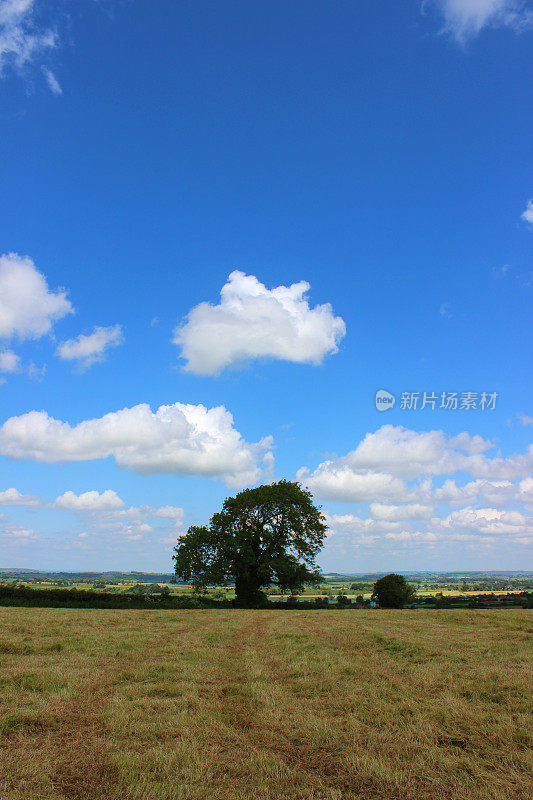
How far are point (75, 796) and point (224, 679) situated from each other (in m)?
6.78

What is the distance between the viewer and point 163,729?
318 inches

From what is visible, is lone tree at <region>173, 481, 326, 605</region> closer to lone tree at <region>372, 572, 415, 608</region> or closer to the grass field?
lone tree at <region>372, 572, 415, 608</region>

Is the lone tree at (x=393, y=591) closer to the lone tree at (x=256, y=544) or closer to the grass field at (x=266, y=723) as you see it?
the lone tree at (x=256, y=544)

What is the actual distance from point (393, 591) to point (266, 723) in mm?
44131

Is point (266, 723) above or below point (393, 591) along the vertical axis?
above

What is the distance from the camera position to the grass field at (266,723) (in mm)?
6180

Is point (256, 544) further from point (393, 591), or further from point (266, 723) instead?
point (266, 723)

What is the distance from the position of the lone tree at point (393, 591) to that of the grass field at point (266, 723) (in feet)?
112

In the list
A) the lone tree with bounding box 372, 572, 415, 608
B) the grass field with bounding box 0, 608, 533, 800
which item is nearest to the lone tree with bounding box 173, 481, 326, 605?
the lone tree with bounding box 372, 572, 415, 608

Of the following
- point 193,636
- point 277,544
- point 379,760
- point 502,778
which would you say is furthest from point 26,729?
point 277,544

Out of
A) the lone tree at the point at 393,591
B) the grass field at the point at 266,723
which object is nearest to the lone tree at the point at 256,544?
the lone tree at the point at 393,591

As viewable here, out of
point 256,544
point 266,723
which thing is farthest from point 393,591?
point 266,723

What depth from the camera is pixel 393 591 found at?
47938mm

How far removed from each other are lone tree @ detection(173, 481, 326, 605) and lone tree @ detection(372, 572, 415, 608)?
7.14m
